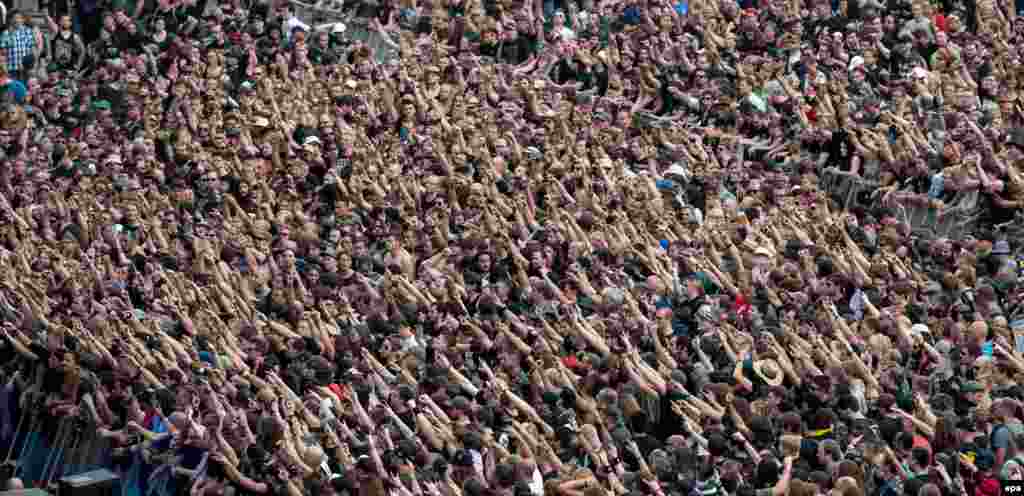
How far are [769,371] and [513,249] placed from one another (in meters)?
6.30

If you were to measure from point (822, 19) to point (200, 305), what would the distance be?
42.6ft

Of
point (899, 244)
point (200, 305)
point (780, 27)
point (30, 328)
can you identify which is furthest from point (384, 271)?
point (780, 27)

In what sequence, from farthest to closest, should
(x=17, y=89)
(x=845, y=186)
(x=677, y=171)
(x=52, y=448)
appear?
(x=17, y=89) < (x=677, y=171) < (x=845, y=186) < (x=52, y=448)

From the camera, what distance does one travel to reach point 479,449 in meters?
25.6

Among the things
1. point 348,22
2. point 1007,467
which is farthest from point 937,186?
point 348,22

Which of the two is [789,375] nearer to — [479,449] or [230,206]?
[479,449]

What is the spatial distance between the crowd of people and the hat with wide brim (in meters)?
0.06

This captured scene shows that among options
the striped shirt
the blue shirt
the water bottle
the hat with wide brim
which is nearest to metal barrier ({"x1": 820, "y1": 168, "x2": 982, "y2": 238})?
the water bottle

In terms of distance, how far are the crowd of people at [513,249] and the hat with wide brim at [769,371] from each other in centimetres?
6

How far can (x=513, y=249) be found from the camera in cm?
3250

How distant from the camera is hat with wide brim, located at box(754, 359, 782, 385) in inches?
1057

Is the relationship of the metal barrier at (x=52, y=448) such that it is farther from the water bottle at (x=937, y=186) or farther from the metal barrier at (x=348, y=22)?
the metal barrier at (x=348, y=22)

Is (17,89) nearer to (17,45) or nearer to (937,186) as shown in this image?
(17,45)

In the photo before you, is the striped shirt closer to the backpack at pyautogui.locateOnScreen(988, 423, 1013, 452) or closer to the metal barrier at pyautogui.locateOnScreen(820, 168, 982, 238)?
the metal barrier at pyautogui.locateOnScreen(820, 168, 982, 238)
